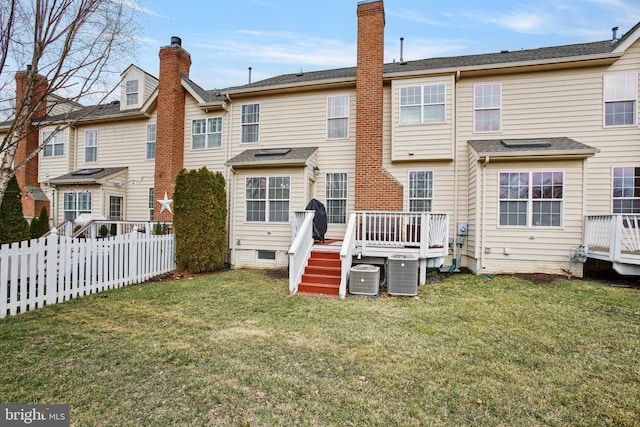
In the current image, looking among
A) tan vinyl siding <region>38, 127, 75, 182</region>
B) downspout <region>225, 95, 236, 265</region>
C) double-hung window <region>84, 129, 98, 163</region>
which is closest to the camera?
downspout <region>225, 95, 236, 265</region>

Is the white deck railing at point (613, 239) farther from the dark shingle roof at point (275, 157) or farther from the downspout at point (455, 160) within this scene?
the dark shingle roof at point (275, 157)

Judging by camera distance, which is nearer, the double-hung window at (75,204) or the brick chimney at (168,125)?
the brick chimney at (168,125)

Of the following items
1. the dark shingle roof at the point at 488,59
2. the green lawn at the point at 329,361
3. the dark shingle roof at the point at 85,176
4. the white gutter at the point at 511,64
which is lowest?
the green lawn at the point at 329,361

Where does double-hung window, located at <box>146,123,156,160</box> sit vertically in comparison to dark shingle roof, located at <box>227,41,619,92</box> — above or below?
below

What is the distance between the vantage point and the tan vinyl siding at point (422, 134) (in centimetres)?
976

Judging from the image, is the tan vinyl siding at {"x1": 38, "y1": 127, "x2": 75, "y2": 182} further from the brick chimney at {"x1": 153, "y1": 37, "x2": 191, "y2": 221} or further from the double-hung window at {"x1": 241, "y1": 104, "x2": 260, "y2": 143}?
the double-hung window at {"x1": 241, "y1": 104, "x2": 260, "y2": 143}

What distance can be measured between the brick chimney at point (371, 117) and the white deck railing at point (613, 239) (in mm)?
4998

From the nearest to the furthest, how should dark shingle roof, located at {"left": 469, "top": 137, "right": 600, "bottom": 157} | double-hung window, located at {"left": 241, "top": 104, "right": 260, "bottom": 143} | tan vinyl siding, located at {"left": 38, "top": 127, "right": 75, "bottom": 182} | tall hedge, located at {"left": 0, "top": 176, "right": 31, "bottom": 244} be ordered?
dark shingle roof, located at {"left": 469, "top": 137, "right": 600, "bottom": 157}
tall hedge, located at {"left": 0, "top": 176, "right": 31, "bottom": 244}
double-hung window, located at {"left": 241, "top": 104, "right": 260, "bottom": 143}
tan vinyl siding, located at {"left": 38, "top": 127, "right": 75, "bottom": 182}

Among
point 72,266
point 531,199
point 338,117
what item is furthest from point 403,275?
point 72,266

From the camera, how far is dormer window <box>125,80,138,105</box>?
1399cm

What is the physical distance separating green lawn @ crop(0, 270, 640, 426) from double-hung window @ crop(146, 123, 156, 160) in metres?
8.81

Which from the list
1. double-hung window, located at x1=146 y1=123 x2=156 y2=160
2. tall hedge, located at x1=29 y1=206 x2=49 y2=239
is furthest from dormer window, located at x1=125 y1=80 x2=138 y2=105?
tall hedge, located at x1=29 y1=206 x2=49 y2=239

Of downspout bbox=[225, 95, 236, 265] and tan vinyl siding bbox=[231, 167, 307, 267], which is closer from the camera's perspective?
tan vinyl siding bbox=[231, 167, 307, 267]

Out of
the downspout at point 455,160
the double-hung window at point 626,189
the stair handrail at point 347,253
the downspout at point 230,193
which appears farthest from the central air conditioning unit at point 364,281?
the double-hung window at point 626,189
